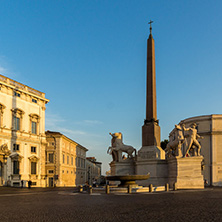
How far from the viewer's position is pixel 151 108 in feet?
87.4

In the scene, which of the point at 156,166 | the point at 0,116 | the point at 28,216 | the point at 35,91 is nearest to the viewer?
the point at 28,216

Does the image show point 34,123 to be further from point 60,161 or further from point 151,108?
point 151,108

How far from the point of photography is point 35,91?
156ft

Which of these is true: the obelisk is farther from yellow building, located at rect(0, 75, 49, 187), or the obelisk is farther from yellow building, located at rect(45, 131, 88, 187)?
yellow building, located at rect(45, 131, 88, 187)

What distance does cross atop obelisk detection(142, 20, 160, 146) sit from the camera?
26.1 meters

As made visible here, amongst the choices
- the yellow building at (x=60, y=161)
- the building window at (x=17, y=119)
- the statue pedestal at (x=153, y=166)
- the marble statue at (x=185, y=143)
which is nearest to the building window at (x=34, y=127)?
the building window at (x=17, y=119)

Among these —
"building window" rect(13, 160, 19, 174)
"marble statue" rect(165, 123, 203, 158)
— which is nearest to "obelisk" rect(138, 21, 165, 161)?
"marble statue" rect(165, 123, 203, 158)

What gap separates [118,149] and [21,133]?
65.8ft

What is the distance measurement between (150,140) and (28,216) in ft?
57.2

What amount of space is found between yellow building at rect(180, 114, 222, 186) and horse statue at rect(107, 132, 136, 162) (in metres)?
30.2

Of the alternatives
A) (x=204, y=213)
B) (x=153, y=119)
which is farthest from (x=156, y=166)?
(x=204, y=213)

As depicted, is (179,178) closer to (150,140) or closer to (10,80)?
(150,140)

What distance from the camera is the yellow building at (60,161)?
52.9 m

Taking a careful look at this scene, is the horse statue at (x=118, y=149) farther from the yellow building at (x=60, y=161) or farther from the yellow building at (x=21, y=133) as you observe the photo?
the yellow building at (x=60, y=161)
